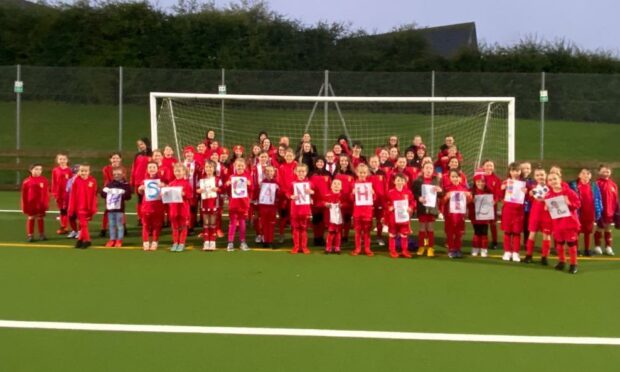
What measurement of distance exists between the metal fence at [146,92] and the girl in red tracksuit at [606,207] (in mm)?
7339

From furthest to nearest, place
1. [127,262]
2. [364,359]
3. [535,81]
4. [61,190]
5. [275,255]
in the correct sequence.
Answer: [535,81], [61,190], [275,255], [127,262], [364,359]

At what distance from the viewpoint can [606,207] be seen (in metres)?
9.59

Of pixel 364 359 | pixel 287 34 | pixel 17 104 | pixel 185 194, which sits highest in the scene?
pixel 287 34

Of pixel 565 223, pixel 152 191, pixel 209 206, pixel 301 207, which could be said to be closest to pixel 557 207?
pixel 565 223

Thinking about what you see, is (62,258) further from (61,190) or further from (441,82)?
(441,82)

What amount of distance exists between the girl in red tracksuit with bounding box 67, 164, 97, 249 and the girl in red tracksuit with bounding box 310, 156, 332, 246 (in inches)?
139

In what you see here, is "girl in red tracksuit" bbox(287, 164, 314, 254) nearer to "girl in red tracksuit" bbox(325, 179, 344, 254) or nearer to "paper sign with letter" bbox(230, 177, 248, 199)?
"girl in red tracksuit" bbox(325, 179, 344, 254)

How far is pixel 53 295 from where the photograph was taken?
688 centimetres

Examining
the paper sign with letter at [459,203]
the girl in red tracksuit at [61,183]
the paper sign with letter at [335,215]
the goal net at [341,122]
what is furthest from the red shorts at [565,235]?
the girl in red tracksuit at [61,183]

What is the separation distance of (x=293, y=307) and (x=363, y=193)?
3.40 m

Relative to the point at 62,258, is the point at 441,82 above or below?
above

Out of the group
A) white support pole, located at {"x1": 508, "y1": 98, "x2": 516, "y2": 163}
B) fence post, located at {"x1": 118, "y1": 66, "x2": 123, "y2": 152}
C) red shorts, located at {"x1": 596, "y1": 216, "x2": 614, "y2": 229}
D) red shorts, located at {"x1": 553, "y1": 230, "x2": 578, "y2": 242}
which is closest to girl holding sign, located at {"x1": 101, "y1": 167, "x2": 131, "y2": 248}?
red shorts, located at {"x1": 553, "y1": 230, "x2": 578, "y2": 242}

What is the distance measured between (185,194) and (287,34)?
14.0m

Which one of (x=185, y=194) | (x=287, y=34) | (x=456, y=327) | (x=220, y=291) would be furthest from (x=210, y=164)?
(x=287, y=34)
